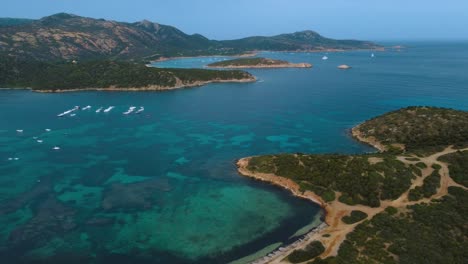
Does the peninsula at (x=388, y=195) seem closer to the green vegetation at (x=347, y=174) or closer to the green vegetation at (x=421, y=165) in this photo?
the green vegetation at (x=421, y=165)

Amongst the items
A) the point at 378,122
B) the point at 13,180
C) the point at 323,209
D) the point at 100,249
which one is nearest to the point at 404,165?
the point at 323,209

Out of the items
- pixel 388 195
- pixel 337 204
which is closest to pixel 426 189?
pixel 388 195

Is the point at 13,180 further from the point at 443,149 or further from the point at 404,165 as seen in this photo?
the point at 443,149

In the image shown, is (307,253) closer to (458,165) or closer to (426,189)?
(426,189)

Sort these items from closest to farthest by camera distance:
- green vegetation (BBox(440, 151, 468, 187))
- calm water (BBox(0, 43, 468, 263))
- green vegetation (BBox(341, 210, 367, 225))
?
calm water (BBox(0, 43, 468, 263)) < green vegetation (BBox(341, 210, 367, 225)) < green vegetation (BBox(440, 151, 468, 187))

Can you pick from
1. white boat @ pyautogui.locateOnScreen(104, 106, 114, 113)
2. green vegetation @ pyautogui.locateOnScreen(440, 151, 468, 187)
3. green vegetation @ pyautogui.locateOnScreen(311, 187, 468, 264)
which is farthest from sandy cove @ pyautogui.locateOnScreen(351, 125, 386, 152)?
white boat @ pyautogui.locateOnScreen(104, 106, 114, 113)

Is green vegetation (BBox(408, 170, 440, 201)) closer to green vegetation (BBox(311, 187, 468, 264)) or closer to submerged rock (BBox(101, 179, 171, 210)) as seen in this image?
green vegetation (BBox(311, 187, 468, 264))
